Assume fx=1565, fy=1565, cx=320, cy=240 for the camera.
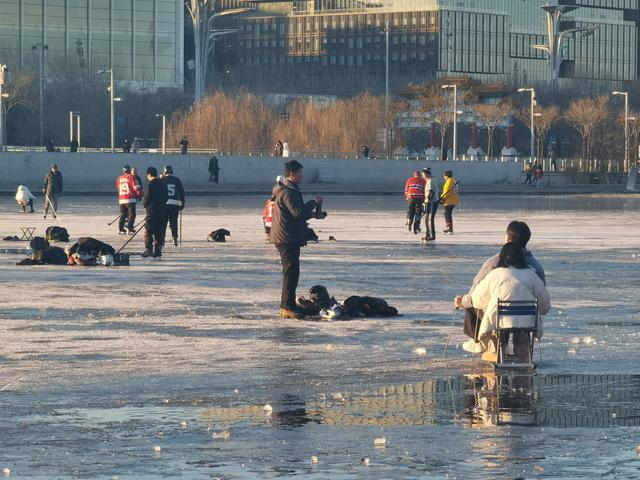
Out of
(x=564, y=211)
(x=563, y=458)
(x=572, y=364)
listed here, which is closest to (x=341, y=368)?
(x=572, y=364)

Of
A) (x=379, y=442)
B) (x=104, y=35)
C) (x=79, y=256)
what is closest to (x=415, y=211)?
(x=79, y=256)

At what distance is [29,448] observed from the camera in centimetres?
949

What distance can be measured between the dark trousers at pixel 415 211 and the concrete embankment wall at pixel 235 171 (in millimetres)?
30335

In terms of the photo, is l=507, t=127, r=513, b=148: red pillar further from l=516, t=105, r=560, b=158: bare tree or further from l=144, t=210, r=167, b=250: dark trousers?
l=144, t=210, r=167, b=250: dark trousers

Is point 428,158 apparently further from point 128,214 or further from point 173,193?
point 173,193

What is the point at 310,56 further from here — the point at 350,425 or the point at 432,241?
the point at 350,425

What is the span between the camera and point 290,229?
56.4ft

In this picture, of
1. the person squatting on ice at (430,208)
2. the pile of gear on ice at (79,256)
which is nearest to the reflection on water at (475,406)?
the pile of gear on ice at (79,256)

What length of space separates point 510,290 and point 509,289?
0.01 m

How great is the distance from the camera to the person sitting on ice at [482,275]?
515 inches

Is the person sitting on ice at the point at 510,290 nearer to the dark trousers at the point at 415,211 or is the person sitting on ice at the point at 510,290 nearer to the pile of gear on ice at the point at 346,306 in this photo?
the pile of gear on ice at the point at 346,306

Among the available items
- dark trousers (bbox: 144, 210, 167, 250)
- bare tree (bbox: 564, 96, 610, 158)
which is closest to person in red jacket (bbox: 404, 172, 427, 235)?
dark trousers (bbox: 144, 210, 167, 250)

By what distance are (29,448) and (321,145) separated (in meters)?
86.9

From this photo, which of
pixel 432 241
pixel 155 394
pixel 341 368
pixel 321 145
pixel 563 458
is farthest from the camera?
pixel 321 145
